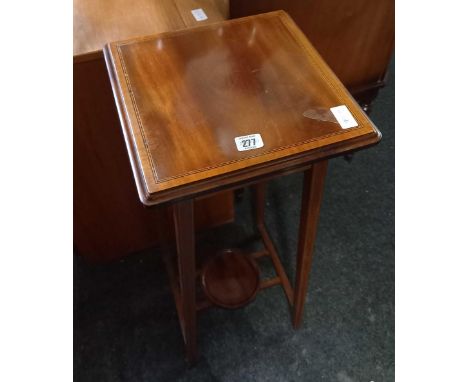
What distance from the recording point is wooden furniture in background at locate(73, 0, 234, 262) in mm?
807

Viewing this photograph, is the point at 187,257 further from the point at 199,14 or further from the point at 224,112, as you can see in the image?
the point at 199,14

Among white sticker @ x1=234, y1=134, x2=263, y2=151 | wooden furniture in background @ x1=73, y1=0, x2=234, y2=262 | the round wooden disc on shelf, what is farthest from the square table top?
the round wooden disc on shelf

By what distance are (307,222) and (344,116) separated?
260 mm

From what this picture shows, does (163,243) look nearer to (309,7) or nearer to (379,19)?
(309,7)

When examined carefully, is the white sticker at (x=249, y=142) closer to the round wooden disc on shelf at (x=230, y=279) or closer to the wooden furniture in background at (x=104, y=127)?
the wooden furniture in background at (x=104, y=127)

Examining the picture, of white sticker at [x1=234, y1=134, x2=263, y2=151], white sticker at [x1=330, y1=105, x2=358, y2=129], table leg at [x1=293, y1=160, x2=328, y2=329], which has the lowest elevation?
table leg at [x1=293, y1=160, x2=328, y2=329]

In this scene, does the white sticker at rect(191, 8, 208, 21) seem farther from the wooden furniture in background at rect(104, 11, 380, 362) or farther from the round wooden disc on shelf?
the round wooden disc on shelf

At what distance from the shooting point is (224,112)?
0.63 metres

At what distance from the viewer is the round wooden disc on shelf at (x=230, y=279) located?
42.4 inches

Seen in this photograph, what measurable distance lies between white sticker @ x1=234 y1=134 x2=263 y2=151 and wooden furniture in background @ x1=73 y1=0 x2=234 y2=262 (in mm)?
171

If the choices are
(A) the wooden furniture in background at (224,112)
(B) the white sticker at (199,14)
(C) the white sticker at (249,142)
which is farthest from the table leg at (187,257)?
(B) the white sticker at (199,14)

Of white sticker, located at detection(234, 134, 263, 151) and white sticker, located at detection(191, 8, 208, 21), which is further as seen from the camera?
white sticker, located at detection(191, 8, 208, 21)

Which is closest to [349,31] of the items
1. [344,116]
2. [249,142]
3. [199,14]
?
[199,14]
